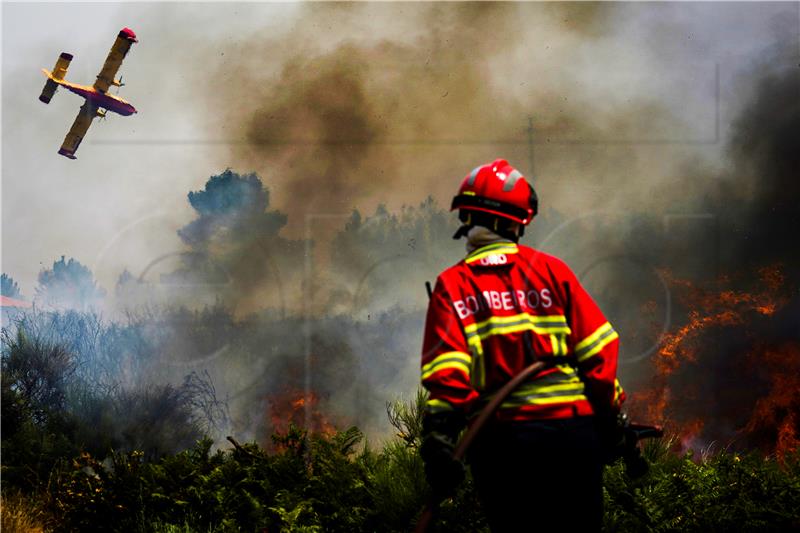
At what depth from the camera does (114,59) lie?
1947cm

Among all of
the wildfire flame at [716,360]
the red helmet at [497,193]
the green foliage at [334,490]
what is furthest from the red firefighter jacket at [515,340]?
the wildfire flame at [716,360]

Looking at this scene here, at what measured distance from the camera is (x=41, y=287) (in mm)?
31125

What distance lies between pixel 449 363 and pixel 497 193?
2.75 ft

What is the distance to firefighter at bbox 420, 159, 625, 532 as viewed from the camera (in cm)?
344

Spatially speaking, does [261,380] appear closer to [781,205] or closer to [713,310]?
[713,310]

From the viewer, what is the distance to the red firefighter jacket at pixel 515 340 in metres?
3.48

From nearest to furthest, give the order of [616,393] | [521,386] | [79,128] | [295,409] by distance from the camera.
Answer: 1. [521,386]
2. [616,393]
3. [79,128]
4. [295,409]

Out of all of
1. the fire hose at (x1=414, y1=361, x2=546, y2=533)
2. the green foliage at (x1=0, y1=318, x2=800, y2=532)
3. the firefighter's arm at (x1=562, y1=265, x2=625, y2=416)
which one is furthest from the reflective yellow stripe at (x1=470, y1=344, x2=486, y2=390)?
the green foliage at (x1=0, y1=318, x2=800, y2=532)

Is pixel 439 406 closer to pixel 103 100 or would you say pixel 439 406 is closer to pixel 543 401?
pixel 543 401

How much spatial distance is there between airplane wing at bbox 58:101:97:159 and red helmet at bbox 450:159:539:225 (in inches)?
732

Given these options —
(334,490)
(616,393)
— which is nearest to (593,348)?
(616,393)

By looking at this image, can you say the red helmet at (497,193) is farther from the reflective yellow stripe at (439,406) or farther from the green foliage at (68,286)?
the green foliage at (68,286)

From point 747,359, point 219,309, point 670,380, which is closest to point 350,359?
point 219,309

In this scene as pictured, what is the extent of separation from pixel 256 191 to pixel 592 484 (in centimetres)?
2515
